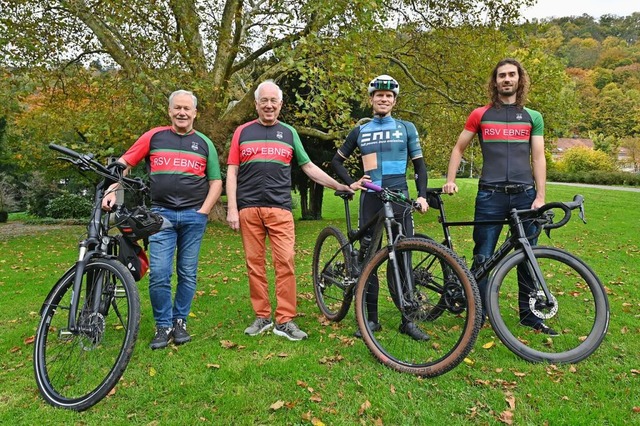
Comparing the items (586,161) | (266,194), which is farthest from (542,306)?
(586,161)

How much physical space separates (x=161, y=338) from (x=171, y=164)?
4.85 ft

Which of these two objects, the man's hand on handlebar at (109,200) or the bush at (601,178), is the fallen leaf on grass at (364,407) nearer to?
the man's hand on handlebar at (109,200)

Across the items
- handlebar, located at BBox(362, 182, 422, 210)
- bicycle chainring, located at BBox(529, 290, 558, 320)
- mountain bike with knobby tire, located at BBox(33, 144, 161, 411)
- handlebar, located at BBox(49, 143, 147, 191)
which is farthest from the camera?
handlebar, located at BBox(362, 182, 422, 210)

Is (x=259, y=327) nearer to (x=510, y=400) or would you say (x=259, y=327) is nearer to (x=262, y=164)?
(x=262, y=164)

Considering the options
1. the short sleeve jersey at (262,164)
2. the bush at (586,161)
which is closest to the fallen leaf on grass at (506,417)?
the short sleeve jersey at (262,164)

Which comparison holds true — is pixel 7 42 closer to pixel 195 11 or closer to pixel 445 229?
pixel 195 11

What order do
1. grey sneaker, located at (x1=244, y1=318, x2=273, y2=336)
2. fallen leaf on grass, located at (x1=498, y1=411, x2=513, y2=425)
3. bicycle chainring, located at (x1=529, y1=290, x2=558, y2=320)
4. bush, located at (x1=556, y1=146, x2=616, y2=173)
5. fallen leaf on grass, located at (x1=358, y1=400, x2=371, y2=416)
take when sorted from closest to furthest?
fallen leaf on grass, located at (x1=498, y1=411, x2=513, y2=425) → fallen leaf on grass, located at (x1=358, y1=400, x2=371, y2=416) → bicycle chainring, located at (x1=529, y1=290, x2=558, y2=320) → grey sneaker, located at (x1=244, y1=318, x2=273, y2=336) → bush, located at (x1=556, y1=146, x2=616, y2=173)

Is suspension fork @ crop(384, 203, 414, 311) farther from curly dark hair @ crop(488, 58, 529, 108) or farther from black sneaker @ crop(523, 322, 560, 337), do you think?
curly dark hair @ crop(488, 58, 529, 108)

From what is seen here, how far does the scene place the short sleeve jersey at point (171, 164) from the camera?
3.48 metres

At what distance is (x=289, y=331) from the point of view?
3.68 m

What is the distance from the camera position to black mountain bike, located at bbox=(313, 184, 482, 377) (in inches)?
108

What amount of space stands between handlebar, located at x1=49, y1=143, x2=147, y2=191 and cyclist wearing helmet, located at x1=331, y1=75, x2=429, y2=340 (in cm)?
181

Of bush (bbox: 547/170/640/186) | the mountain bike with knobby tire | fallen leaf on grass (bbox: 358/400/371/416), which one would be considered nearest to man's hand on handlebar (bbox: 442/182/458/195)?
fallen leaf on grass (bbox: 358/400/371/416)

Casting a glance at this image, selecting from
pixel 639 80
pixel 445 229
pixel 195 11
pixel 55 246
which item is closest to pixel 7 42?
pixel 195 11
